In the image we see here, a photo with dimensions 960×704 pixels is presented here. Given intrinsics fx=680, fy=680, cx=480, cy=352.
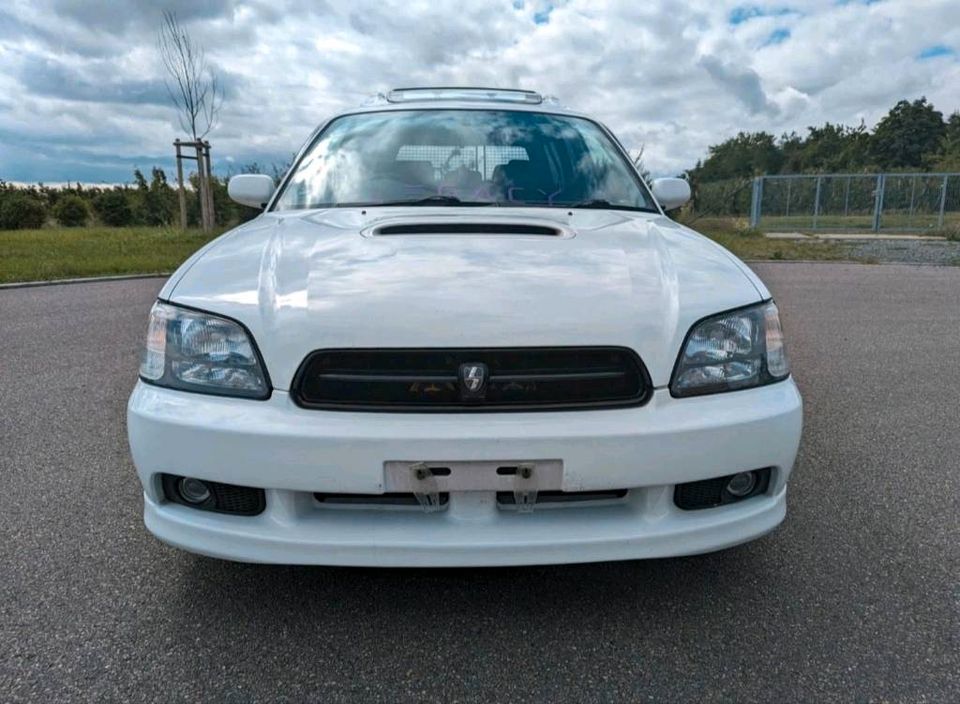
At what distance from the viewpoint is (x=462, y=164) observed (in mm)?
2852

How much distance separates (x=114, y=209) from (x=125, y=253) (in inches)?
→ 740

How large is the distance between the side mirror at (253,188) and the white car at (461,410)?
1.24 meters

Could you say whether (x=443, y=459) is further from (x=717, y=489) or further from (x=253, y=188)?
(x=253, y=188)

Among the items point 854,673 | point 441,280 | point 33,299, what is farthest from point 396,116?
point 33,299

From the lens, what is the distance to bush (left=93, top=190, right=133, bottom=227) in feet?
91.1

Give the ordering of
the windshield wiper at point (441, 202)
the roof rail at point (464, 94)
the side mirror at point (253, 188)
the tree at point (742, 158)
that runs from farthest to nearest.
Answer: the tree at point (742, 158), the roof rail at point (464, 94), the side mirror at point (253, 188), the windshield wiper at point (441, 202)

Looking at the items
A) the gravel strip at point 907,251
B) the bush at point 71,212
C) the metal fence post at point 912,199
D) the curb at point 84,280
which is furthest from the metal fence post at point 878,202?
the bush at point 71,212

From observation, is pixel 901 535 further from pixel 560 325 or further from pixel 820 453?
pixel 560 325

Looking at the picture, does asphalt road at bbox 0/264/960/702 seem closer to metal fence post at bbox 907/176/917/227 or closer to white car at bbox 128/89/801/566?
white car at bbox 128/89/801/566

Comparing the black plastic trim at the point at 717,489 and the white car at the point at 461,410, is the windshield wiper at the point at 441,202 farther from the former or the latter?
the black plastic trim at the point at 717,489

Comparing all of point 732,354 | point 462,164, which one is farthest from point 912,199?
point 732,354

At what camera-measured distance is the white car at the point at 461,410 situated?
163 cm

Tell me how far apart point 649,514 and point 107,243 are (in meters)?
14.4

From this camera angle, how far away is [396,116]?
3.14 m
